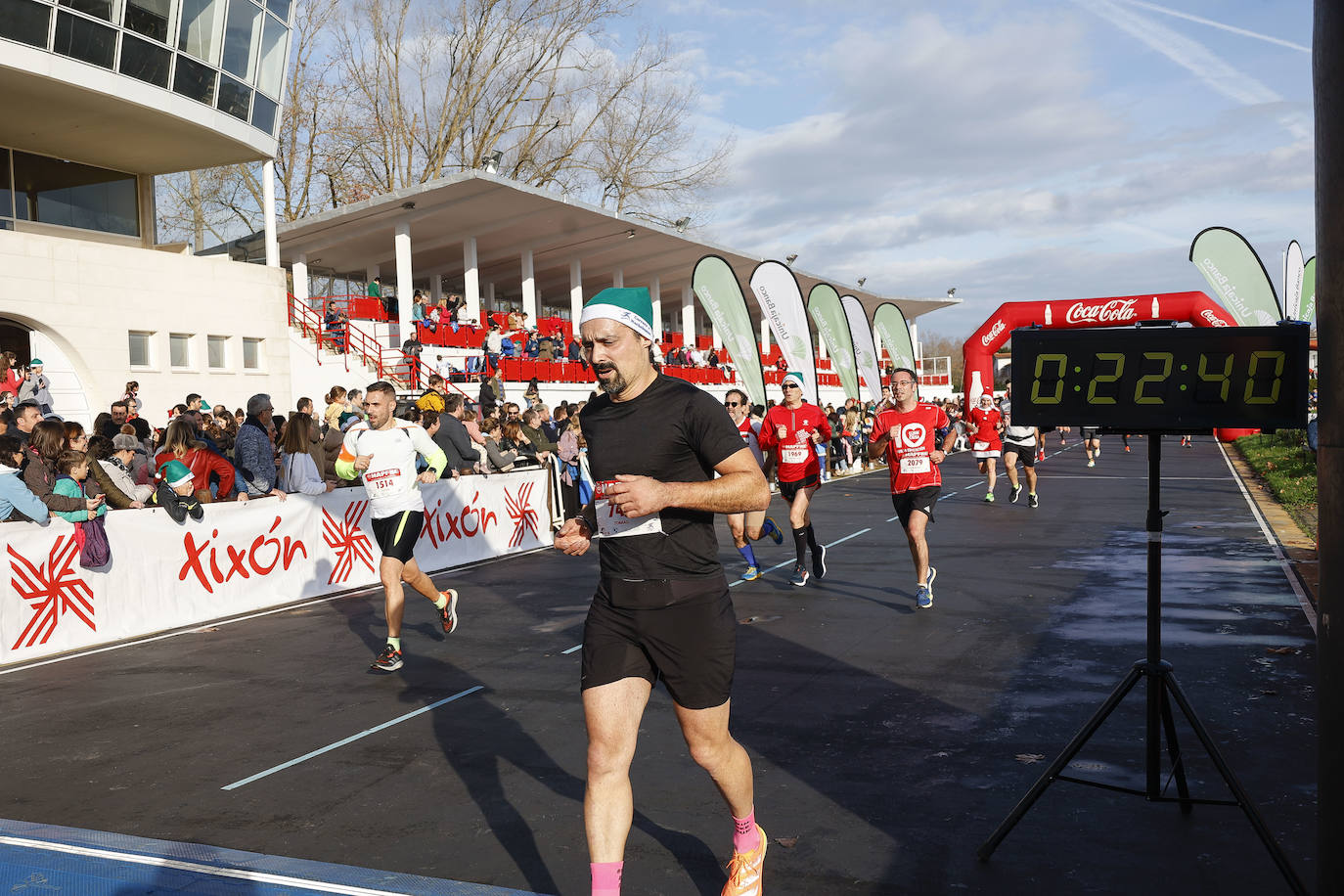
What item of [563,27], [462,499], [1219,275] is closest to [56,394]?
[462,499]

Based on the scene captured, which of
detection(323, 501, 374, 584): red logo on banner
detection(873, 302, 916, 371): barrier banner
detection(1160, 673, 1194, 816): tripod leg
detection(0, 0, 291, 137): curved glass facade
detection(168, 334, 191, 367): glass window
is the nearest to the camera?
detection(1160, 673, 1194, 816): tripod leg

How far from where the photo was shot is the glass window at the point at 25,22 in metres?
18.3

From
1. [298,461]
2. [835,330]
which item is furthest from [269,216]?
[298,461]

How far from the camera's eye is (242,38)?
23.5 meters

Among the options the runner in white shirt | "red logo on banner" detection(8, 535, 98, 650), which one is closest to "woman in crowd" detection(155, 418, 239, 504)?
"red logo on banner" detection(8, 535, 98, 650)

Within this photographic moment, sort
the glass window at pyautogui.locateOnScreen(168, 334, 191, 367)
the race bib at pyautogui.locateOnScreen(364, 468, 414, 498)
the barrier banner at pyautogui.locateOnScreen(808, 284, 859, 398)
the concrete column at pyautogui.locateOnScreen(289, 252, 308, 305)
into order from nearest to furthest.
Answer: the race bib at pyautogui.locateOnScreen(364, 468, 414, 498) < the glass window at pyautogui.locateOnScreen(168, 334, 191, 367) < the barrier banner at pyautogui.locateOnScreen(808, 284, 859, 398) < the concrete column at pyautogui.locateOnScreen(289, 252, 308, 305)

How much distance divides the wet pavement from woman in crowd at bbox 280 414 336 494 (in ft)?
4.97

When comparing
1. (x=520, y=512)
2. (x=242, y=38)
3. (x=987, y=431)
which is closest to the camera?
(x=520, y=512)

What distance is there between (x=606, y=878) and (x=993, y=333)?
71.8 feet

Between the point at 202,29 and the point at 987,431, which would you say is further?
the point at 202,29

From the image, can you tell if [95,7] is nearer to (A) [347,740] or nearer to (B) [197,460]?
(B) [197,460]

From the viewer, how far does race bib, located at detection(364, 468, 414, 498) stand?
7836mm

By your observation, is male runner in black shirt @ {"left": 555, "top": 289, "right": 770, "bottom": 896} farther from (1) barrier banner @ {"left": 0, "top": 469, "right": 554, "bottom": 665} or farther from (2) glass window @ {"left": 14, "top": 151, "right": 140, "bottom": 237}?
(2) glass window @ {"left": 14, "top": 151, "right": 140, "bottom": 237}

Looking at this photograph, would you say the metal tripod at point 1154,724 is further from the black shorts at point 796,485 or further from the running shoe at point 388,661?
the black shorts at point 796,485
